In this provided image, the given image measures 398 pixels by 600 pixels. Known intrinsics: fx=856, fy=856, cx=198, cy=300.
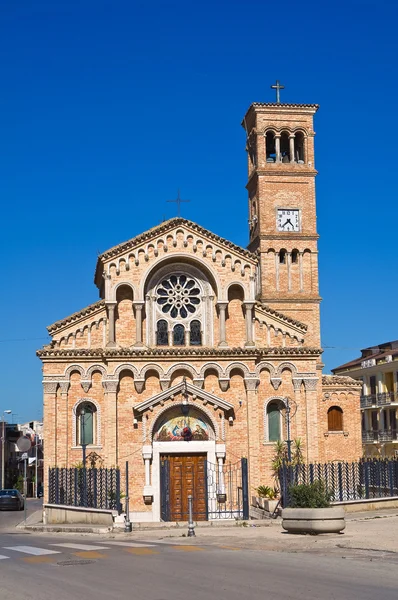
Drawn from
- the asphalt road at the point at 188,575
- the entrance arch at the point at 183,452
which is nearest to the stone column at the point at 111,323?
the entrance arch at the point at 183,452

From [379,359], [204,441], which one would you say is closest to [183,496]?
[204,441]

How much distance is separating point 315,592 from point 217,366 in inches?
1066

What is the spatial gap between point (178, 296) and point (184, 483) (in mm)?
→ 9012

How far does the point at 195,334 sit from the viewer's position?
41.8 meters

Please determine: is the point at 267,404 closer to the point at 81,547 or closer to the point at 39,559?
the point at 81,547

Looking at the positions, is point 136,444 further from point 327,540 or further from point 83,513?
point 327,540

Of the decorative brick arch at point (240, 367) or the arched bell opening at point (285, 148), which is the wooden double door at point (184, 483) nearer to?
the decorative brick arch at point (240, 367)

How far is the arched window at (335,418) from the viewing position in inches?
1879

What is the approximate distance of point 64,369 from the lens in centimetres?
4022

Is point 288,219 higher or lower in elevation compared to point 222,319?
higher

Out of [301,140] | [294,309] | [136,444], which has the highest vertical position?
[301,140]

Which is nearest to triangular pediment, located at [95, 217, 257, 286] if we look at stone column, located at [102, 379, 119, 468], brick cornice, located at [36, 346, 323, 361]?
brick cornice, located at [36, 346, 323, 361]

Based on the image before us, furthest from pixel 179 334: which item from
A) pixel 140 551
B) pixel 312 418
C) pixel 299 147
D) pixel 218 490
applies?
pixel 140 551

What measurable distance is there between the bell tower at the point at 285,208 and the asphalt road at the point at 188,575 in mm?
27158
